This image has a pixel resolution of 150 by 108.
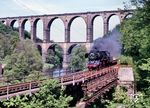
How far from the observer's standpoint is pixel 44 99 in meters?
23.7

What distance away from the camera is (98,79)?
36.3 meters

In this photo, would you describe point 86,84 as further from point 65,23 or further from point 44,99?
point 65,23

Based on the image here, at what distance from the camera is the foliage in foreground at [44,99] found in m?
22.4

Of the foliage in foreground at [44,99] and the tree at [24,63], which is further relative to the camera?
the tree at [24,63]

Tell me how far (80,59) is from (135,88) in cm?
7312

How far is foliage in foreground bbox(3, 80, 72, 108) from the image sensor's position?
2239cm

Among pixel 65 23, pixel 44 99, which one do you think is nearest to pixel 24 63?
pixel 65 23

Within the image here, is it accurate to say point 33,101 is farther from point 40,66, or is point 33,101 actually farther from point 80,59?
point 80,59

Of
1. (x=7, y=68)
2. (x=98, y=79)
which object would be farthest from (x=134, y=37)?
(x=7, y=68)

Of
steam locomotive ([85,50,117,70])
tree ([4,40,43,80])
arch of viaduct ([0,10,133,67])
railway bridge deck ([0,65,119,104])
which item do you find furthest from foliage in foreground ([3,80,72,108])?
arch of viaduct ([0,10,133,67])

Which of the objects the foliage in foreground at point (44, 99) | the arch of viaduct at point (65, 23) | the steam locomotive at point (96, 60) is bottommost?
the foliage in foreground at point (44, 99)

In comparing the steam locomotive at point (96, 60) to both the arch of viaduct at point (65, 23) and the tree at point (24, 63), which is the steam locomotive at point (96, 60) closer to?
the tree at point (24, 63)

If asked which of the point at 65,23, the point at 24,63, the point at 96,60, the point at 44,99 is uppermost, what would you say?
the point at 65,23

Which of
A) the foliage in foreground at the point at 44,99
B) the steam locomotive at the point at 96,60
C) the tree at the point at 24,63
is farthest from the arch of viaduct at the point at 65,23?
the foliage in foreground at the point at 44,99
